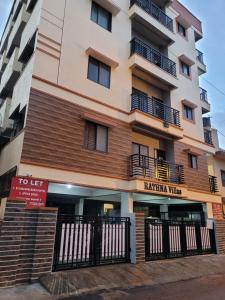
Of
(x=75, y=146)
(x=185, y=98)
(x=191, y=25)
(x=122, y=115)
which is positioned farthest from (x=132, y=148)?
(x=191, y=25)

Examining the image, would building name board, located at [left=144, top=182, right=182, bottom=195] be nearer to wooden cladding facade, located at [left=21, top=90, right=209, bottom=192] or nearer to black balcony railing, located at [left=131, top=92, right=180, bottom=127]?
wooden cladding facade, located at [left=21, top=90, right=209, bottom=192]

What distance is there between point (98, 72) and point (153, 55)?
4.82 m

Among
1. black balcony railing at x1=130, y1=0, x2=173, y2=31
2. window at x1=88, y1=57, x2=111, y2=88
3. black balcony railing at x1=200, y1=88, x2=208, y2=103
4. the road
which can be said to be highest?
black balcony railing at x1=130, y1=0, x2=173, y2=31

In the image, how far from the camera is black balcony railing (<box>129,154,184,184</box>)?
11180 mm

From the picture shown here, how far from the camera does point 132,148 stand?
1220 cm

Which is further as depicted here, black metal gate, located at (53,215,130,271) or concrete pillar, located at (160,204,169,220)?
concrete pillar, located at (160,204,169,220)

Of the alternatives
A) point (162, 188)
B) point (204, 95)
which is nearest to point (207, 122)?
point (204, 95)

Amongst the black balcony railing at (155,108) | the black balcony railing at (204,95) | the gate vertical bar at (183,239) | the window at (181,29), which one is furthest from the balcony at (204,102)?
the gate vertical bar at (183,239)

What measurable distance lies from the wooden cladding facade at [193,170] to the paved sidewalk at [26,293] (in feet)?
33.0

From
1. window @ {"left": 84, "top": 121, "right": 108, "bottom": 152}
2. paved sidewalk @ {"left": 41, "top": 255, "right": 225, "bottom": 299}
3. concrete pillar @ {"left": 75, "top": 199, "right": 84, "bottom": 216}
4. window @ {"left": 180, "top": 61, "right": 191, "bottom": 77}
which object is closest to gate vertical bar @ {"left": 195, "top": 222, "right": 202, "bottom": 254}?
paved sidewalk @ {"left": 41, "top": 255, "right": 225, "bottom": 299}

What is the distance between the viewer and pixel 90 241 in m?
7.54

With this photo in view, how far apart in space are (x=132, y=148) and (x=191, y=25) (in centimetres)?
1284

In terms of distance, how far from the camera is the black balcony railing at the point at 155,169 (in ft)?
36.7

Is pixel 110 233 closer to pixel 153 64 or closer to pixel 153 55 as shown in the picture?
pixel 153 64
